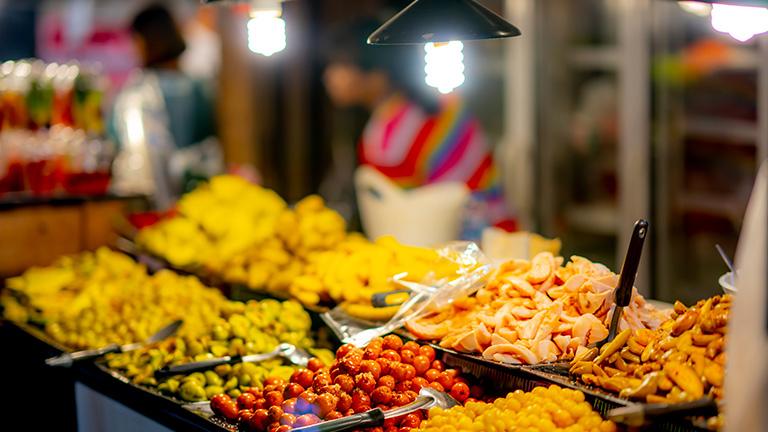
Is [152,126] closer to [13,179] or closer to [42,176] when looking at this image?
[42,176]

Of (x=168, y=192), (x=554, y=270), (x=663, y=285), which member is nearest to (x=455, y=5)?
(x=554, y=270)

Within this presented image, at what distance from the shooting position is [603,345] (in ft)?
8.77

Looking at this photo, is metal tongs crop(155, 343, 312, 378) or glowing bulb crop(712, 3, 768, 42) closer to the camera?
glowing bulb crop(712, 3, 768, 42)

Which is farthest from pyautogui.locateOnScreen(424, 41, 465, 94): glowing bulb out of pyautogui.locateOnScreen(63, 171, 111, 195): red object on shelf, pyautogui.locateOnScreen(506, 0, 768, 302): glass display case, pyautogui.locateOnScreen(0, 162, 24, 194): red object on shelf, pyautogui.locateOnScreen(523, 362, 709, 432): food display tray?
→ pyautogui.locateOnScreen(0, 162, 24, 194): red object on shelf

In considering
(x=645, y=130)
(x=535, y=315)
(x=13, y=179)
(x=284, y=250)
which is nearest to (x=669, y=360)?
(x=535, y=315)

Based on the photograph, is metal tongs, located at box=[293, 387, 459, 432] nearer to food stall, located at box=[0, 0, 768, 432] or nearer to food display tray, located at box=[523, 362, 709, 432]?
food stall, located at box=[0, 0, 768, 432]

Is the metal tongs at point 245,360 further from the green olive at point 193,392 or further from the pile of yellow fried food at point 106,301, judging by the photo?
the pile of yellow fried food at point 106,301

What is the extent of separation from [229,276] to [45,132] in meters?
1.97

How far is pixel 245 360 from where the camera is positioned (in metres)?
3.15

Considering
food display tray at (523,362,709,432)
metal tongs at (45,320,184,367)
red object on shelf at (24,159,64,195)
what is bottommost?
metal tongs at (45,320,184,367)

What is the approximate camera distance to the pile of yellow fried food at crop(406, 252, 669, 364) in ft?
8.95

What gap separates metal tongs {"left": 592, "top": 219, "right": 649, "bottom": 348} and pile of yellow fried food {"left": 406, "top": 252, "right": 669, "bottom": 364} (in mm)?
28

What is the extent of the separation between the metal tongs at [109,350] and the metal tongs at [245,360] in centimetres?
40

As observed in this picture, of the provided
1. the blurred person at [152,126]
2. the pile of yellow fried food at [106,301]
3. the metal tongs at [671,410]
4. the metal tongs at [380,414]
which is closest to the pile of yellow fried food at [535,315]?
the metal tongs at [380,414]
